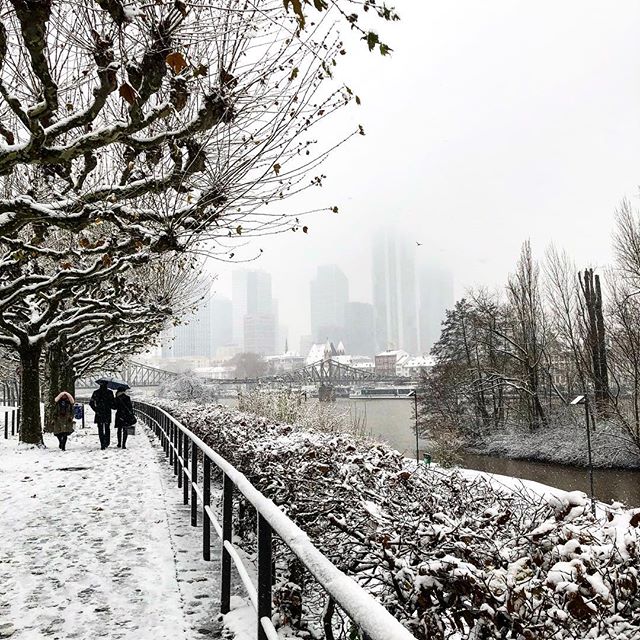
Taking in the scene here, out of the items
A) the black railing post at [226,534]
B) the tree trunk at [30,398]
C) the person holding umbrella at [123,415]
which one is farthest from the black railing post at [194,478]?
the tree trunk at [30,398]

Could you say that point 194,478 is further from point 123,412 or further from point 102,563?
point 123,412

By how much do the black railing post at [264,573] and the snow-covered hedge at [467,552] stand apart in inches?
19.1

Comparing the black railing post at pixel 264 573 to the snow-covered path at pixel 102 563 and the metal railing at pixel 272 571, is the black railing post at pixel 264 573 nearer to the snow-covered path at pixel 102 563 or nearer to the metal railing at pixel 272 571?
the metal railing at pixel 272 571

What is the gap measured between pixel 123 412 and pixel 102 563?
11064 millimetres

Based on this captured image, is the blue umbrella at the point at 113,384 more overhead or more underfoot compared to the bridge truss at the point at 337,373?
more overhead

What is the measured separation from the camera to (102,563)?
538cm

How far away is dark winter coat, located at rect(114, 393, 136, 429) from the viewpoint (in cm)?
1584

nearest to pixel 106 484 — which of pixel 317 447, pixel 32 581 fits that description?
pixel 32 581

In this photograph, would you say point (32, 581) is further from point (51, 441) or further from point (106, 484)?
point (51, 441)

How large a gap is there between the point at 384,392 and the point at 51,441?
68388 millimetres

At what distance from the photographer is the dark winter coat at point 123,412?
15.8 m

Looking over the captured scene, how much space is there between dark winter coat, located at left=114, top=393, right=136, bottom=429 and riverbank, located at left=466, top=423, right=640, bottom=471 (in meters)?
22.0

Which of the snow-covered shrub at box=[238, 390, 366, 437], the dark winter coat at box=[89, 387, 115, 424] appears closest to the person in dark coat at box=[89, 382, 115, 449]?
the dark winter coat at box=[89, 387, 115, 424]

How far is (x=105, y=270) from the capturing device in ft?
38.1
